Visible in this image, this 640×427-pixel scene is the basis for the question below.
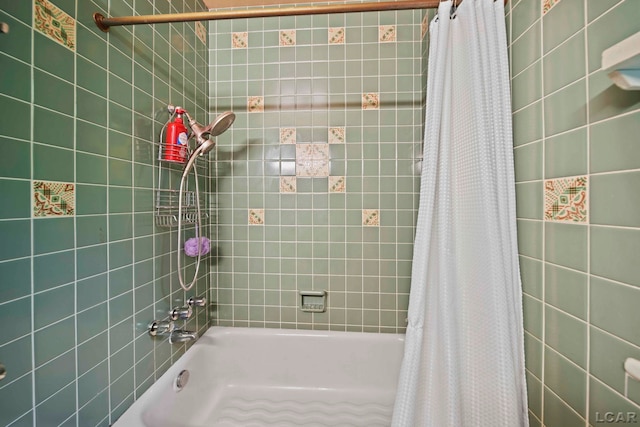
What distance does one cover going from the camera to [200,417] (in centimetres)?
123

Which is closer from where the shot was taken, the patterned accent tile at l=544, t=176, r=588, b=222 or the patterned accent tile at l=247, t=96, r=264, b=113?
the patterned accent tile at l=544, t=176, r=588, b=222

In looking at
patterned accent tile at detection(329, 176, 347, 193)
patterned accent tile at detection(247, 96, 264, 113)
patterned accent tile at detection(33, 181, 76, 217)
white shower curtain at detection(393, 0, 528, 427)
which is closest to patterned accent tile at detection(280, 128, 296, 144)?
patterned accent tile at detection(247, 96, 264, 113)

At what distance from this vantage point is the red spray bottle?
1.06m

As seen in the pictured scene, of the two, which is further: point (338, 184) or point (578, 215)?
point (338, 184)

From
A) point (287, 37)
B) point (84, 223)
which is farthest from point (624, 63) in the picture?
point (287, 37)

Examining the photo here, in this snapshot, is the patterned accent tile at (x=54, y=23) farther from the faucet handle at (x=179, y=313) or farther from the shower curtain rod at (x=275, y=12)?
the faucet handle at (x=179, y=313)

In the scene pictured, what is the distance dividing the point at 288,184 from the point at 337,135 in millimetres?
405

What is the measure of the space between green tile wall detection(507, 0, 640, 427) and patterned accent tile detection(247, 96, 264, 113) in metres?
1.20

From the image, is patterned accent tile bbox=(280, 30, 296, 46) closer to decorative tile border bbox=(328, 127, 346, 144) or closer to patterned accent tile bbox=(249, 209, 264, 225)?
decorative tile border bbox=(328, 127, 346, 144)

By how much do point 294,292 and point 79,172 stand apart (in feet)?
3.67

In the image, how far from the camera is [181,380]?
115 cm

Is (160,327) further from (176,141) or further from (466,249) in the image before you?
(466,249)

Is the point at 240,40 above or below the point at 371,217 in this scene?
above

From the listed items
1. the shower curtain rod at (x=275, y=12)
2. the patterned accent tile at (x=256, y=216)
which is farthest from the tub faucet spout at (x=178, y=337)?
the shower curtain rod at (x=275, y=12)
